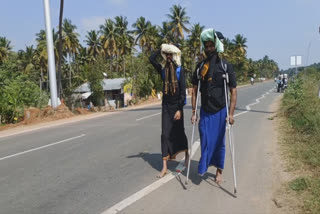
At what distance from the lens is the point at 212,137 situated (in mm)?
4594

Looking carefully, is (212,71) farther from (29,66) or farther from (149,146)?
(29,66)

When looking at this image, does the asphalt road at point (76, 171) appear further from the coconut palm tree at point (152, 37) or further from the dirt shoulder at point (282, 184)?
the coconut palm tree at point (152, 37)

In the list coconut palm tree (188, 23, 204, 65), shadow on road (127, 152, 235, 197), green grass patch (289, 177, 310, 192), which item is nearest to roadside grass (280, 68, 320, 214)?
green grass patch (289, 177, 310, 192)

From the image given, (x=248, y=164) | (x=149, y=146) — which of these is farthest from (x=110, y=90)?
(x=248, y=164)

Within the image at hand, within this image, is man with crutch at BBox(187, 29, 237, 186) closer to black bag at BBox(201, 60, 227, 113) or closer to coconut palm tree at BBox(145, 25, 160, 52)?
black bag at BBox(201, 60, 227, 113)

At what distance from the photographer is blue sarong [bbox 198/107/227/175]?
458 cm

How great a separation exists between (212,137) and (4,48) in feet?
197

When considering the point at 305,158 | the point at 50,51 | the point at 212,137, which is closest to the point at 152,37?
the point at 50,51

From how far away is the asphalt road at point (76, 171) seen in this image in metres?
4.29

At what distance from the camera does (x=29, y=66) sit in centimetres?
5541

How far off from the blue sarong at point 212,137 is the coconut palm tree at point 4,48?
57317 mm

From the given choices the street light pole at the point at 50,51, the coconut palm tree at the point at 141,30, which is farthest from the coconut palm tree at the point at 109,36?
the street light pole at the point at 50,51

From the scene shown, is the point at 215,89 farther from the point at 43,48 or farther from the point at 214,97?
the point at 43,48

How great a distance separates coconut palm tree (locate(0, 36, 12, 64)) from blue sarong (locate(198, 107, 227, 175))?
188ft
